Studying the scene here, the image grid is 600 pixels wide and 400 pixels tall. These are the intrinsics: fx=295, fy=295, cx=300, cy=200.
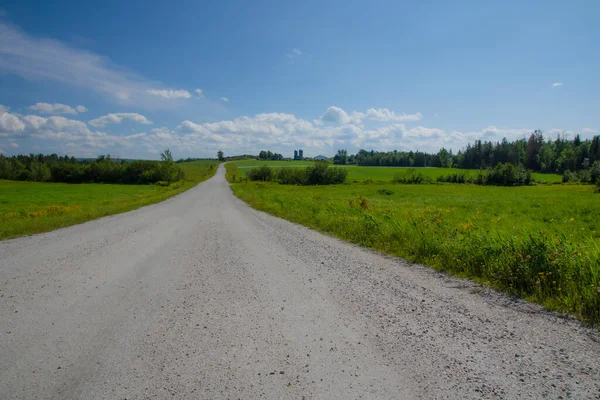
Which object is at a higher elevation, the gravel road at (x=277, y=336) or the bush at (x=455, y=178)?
the gravel road at (x=277, y=336)

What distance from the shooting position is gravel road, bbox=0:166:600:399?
2.96 metres

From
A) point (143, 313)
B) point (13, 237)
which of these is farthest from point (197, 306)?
point (13, 237)

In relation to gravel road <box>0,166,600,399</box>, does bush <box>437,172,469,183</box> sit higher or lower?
lower

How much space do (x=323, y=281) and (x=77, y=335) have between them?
13.4 feet

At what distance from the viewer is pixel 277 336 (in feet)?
13.0

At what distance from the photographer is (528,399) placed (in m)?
2.67

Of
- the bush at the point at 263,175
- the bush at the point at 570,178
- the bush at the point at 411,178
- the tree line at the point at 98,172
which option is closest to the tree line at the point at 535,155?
the bush at the point at 570,178

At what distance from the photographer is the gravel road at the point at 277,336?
9.71 feet

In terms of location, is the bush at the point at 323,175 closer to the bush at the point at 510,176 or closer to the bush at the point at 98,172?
the bush at the point at 98,172

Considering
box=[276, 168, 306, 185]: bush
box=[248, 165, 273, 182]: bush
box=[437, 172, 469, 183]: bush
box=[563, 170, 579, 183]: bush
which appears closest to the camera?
box=[563, 170, 579, 183]: bush

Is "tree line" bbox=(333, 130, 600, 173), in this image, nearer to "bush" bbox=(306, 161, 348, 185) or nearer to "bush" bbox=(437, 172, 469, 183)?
"bush" bbox=(437, 172, 469, 183)

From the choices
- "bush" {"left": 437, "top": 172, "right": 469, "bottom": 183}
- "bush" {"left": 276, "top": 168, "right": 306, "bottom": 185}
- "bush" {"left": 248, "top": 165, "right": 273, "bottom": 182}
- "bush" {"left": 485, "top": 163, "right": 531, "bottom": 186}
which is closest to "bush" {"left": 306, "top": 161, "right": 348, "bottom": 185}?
"bush" {"left": 276, "top": 168, "right": 306, "bottom": 185}

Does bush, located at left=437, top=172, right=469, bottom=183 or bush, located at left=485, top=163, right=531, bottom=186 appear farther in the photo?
bush, located at left=437, top=172, right=469, bottom=183

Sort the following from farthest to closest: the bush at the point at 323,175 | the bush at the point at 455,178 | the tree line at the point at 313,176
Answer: the bush at the point at 455,178
the tree line at the point at 313,176
the bush at the point at 323,175
